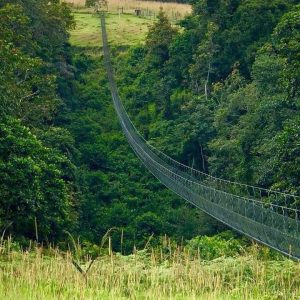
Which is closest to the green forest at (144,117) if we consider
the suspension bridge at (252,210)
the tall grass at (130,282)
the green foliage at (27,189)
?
the green foliage at (27,189)

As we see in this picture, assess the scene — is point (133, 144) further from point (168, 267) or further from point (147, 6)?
point (147, 6)

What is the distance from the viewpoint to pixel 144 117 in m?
32.2

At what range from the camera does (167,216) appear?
23.3 metres

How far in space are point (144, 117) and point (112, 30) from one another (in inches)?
549

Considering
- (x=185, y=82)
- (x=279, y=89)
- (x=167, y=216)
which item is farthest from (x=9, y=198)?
(x=185, y=82)

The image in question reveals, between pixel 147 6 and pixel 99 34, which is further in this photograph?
pixel 147 6

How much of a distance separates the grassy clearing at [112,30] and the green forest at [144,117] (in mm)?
3786

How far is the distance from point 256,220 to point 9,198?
4087mm

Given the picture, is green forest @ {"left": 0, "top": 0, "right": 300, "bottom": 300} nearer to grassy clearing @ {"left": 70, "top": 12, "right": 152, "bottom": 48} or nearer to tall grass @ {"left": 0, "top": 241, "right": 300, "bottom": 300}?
tall grass @ {"left": 0, "top": 241, "right": 300, "bottom": 300}

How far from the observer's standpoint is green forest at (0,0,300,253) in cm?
1463

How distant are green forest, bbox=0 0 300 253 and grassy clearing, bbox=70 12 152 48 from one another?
12.4 feet

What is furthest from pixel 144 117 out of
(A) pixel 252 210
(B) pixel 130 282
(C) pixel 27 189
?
(B) pixel 130 282

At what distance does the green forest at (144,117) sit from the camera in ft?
48.0

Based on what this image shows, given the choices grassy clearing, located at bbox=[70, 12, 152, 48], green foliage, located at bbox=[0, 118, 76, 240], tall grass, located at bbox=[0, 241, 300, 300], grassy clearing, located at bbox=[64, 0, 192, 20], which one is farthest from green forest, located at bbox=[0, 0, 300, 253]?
grassy clearing, located at bbox=[64, 0, 192, 20]
